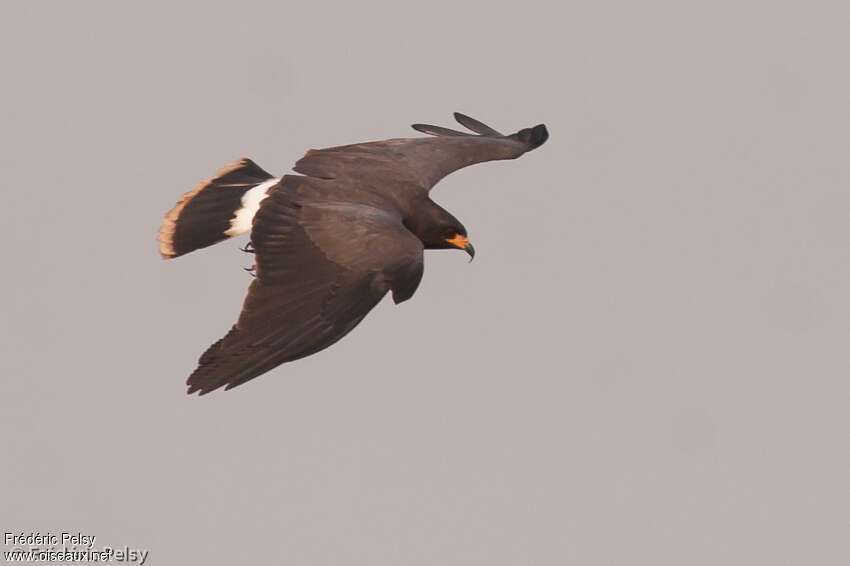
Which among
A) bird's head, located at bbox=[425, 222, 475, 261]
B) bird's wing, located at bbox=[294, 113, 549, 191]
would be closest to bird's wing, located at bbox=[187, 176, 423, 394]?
bird's head, located at bbox=[425, 222, 475, 261]

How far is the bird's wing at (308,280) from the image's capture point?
11.1m

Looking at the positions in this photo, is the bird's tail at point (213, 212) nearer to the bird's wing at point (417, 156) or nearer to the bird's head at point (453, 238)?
the bird's wing at point (417, 156)

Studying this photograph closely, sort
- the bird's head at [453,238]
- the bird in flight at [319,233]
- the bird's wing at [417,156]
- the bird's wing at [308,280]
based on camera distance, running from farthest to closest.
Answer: the bird's wing at [417,156], the bird's head at [453,238], the bird in flight at [319,233], the bird's wing at [308,280]

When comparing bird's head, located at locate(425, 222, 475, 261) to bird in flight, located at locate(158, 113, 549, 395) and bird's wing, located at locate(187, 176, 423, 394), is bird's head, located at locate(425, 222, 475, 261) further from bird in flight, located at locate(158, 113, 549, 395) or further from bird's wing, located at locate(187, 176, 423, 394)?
bird's wing, located at locate(187, 176, 423, 394)

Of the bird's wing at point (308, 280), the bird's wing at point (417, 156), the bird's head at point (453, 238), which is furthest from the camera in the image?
the bird's wing at point (417, 156)

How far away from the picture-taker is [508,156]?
48.9ft

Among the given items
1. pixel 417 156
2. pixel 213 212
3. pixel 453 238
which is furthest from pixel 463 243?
pixel 213 212

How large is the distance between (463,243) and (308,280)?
6.37ft

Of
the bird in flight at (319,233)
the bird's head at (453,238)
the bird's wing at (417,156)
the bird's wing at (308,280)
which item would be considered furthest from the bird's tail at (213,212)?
the bird's head at (453,238)

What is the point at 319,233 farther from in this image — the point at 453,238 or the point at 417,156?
the point at 417,156

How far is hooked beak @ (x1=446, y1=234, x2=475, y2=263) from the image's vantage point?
13.2 metres

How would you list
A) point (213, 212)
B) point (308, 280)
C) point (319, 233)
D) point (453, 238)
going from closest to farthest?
point (308, 280) → point (319, 233) → point (453, 238) → point (213, 212)

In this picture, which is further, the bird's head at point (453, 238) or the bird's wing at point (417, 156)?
the bird's wing at point (417, 156)

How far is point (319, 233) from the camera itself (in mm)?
12125
